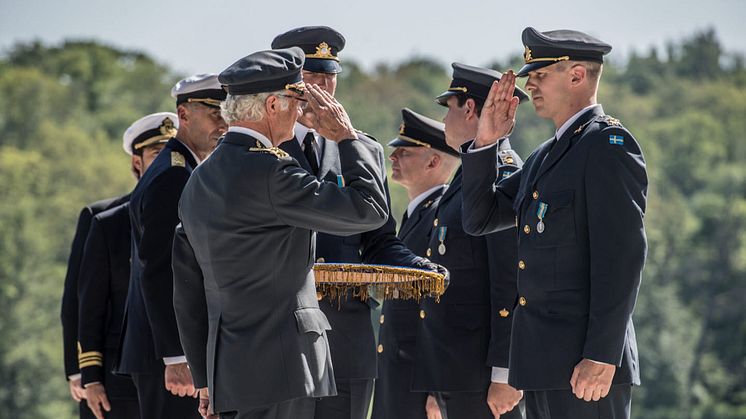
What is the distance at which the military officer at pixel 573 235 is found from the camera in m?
4.77

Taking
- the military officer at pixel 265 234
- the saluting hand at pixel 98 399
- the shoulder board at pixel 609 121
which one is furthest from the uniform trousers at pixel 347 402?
the saluting hand at pixel 98 399

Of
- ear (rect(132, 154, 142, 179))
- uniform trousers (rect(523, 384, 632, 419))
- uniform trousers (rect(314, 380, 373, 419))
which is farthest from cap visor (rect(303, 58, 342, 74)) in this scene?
ear (rect(132, 154, 142, 179))

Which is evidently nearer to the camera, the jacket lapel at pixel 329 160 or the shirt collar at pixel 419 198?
the jacket lapel at pixel 329 160

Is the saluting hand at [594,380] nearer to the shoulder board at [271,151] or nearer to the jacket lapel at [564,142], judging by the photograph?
the jacket lapel at [564,142]

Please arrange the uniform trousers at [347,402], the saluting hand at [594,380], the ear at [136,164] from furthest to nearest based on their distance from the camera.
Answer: the ear at [136,164] < the uniform trousers at [347,402] < the saluting hand at [594,380]

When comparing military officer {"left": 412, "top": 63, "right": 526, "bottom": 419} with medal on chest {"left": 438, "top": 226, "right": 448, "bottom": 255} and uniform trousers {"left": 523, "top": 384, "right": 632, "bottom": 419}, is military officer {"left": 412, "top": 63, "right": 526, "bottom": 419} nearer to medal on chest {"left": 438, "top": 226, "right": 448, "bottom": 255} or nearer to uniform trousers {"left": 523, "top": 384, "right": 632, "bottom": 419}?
medal on chest {"left": 438, "top": 226, "right": 448, "bottom": 255}

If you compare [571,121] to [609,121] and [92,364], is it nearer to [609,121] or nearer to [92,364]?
[609,121]

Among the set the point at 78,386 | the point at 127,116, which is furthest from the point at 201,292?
the point at 127,116

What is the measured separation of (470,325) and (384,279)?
1011 millimetres

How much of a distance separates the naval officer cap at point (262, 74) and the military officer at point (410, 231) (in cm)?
189

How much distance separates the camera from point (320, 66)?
19.0 ft

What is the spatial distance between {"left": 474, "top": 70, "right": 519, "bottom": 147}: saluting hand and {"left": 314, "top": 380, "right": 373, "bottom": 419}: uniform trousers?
1.19 m

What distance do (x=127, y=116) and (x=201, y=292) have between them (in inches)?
2766

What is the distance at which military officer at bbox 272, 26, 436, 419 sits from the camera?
5.55 metres
